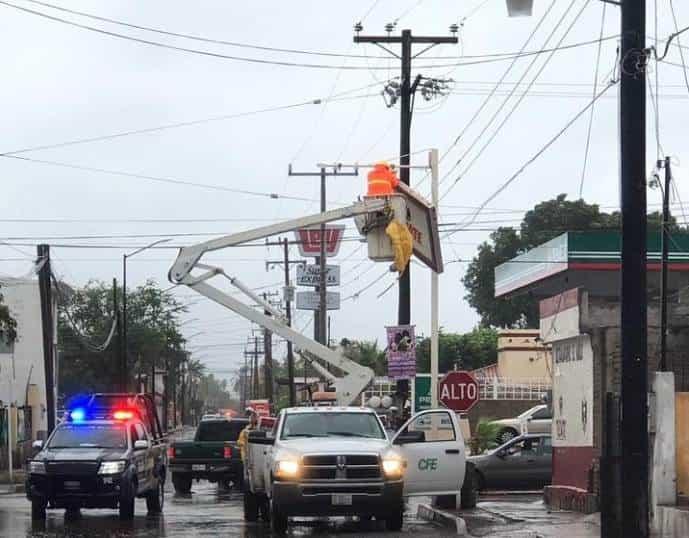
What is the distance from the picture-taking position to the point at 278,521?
18.8 m

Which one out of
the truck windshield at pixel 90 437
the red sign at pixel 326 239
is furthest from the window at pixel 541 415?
the truck windshield at pixel 90 437

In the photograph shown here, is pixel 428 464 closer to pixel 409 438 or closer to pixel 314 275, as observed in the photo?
pixel 409 438

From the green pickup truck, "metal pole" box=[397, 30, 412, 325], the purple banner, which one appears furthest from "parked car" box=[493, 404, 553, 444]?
the purple banner

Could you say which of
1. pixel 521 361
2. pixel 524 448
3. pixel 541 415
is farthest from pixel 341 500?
pixel 521 361

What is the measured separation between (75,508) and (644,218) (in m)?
12.6

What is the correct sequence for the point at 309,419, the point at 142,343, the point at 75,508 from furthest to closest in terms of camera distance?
the point at 142,343
the point at 75,508
the point at 309,419

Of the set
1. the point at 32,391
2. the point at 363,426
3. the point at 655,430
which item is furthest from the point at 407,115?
the point at 32,391

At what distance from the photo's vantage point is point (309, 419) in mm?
20234

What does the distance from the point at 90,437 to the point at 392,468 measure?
638 centimetres

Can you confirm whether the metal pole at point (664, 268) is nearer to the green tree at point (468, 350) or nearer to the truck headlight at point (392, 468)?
the truck headlight at point (392, 468)

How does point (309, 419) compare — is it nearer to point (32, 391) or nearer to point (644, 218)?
point (644, 218)

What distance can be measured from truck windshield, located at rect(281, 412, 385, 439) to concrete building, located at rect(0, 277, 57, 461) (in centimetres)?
3295

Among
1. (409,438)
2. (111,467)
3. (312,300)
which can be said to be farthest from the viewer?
(312,300)

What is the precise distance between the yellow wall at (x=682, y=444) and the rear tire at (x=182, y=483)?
17644 mm
